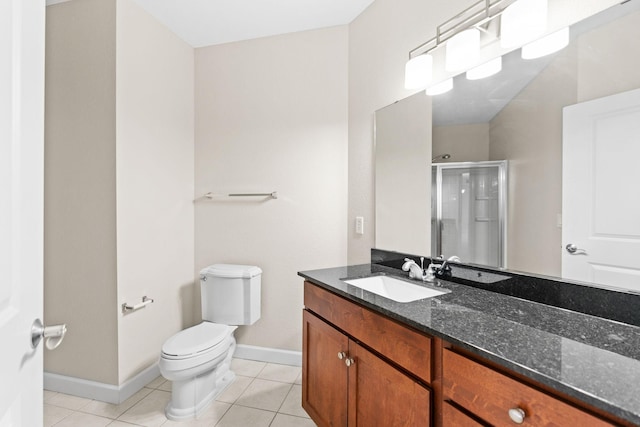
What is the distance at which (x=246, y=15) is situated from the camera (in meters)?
2.15

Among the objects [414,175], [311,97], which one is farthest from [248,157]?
[414,175]

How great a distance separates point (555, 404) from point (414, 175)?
4.18ft

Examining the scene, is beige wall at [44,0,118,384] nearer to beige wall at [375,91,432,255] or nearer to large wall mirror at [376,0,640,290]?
beige wall at [375,91,432,255]

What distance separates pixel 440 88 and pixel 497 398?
4.50 feet

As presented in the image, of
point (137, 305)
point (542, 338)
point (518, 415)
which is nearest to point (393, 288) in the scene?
point (542, 338)

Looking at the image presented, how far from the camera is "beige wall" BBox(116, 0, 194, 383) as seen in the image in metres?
1.93

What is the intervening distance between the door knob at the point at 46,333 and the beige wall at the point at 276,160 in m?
1.72

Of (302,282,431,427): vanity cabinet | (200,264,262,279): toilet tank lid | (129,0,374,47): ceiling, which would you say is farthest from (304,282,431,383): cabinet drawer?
(129,0,374,47): ceiling

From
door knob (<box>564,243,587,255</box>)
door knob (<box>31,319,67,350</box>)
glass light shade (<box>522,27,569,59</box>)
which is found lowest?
door knob (<box>31,319,67,350</box>)

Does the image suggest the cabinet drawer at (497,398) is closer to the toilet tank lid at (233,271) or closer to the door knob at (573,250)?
the door knob at (573,250)

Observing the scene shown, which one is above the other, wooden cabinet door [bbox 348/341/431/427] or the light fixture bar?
the light fixture bar

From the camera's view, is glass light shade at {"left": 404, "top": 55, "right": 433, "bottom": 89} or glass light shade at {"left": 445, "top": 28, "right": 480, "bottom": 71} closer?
glass light shade at {"left": 445, "top": 28, "right": 480, "bottom": 71}

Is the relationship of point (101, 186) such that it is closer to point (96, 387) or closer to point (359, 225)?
point (96, 387)
